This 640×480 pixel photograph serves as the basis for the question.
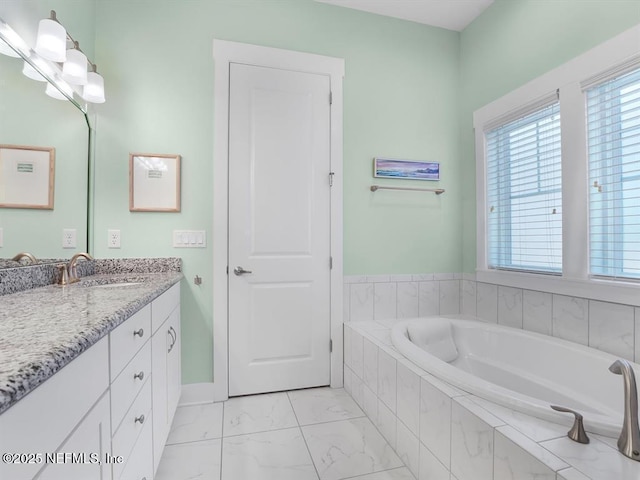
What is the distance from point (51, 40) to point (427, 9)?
247 centimetres

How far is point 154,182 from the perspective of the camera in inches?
81.0

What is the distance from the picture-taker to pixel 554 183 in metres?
1.91

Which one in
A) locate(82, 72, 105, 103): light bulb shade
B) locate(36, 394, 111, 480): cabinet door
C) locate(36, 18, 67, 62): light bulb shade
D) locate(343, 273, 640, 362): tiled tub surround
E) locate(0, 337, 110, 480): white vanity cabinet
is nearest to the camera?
locate(0, 337, 110, 480): white vanity cabinet

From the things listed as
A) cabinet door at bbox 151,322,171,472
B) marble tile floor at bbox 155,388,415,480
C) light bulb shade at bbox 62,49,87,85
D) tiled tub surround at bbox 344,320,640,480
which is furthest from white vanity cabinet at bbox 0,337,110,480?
light bulb shade at bbox 62,49,87,85

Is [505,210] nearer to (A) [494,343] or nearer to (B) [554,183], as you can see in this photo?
(B) [554,183]

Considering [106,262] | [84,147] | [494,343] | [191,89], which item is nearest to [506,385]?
[494,343]

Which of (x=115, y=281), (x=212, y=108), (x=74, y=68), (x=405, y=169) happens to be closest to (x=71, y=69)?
(x=74, y=68)

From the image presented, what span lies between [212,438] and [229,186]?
5.04 feet

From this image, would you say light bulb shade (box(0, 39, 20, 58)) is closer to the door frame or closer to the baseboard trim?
the door frame

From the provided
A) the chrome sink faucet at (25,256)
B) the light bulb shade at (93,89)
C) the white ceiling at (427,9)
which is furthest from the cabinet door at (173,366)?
the white ceiling at (427,9)

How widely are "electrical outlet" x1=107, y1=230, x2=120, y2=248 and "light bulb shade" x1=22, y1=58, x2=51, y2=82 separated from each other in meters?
0.87

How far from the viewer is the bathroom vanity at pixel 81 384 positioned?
48 centimetres

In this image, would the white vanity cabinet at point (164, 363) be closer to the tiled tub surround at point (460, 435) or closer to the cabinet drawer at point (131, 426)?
the cabinet drawer at point (131, 426)

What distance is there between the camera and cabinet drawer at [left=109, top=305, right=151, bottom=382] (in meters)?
0.87
